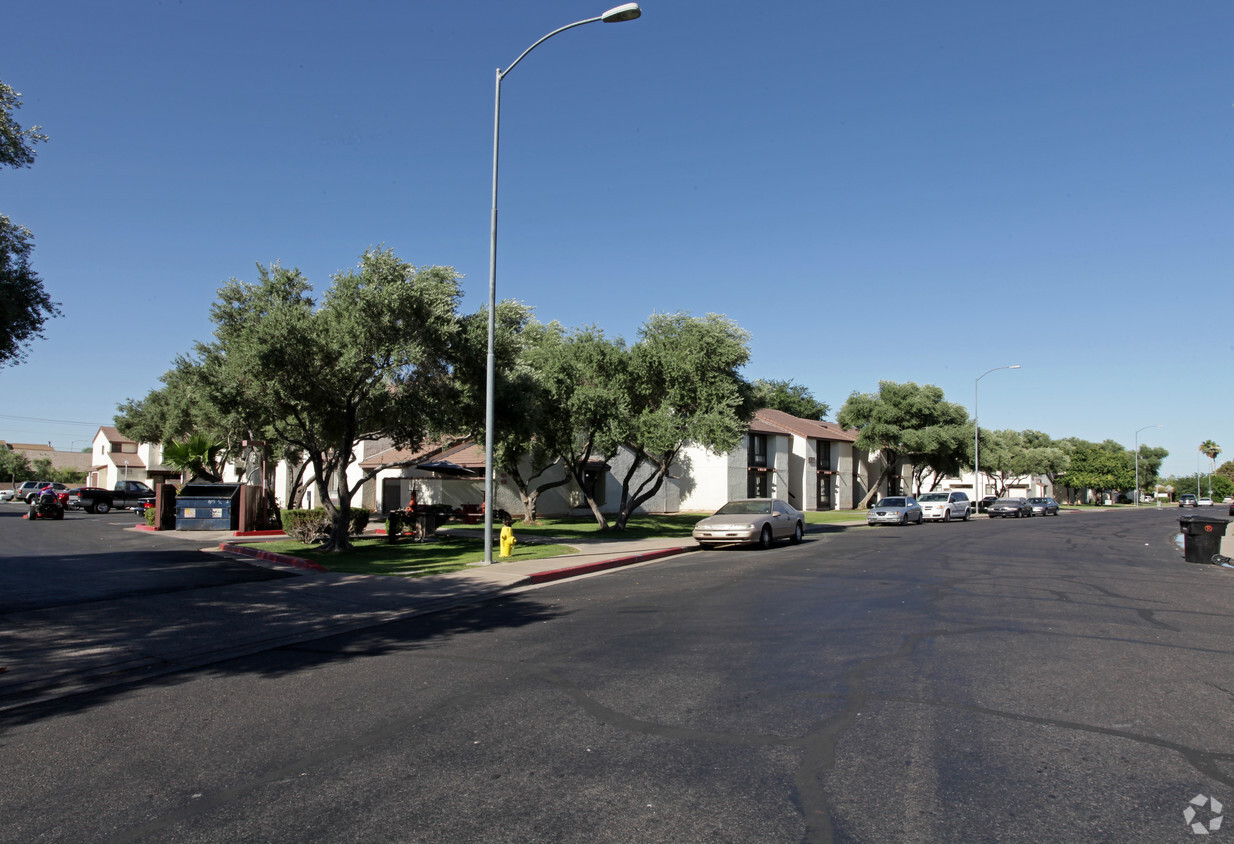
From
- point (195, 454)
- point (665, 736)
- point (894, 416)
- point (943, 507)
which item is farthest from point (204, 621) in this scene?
point (894, 416)


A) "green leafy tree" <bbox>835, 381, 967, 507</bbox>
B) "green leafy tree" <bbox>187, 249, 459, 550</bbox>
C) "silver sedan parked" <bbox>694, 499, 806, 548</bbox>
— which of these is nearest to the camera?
"green leafy tree" <bbox>187, 249, 459, 550</bbox>

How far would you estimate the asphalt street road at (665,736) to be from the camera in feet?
13.6

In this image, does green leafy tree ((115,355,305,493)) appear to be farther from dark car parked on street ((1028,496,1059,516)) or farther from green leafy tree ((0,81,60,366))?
dark car parked on street ((1028,496,1059,516))

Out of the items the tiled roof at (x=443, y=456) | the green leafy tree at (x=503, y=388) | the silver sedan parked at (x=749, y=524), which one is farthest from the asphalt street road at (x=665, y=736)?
the tiled roof at (x=443, y=456)

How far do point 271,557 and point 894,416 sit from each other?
44.4 m

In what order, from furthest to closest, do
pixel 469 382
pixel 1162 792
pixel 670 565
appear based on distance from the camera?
pixel 469 382 → pixel 670 565 → pixel 1162 792

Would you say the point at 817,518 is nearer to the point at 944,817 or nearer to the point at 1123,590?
the point at 1123,590

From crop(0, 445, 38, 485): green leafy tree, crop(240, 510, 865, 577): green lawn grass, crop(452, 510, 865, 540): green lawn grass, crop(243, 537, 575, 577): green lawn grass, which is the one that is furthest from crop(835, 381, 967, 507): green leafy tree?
crop(0, 445, 38, 485): green leafy tree

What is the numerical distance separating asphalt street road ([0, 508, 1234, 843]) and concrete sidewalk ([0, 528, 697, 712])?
0.69m

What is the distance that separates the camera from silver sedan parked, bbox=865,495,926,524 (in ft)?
122

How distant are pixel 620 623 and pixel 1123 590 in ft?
29.5

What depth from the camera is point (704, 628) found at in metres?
9.58

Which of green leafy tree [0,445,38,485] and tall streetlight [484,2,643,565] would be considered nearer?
tall streetlight [484,2,643,565]

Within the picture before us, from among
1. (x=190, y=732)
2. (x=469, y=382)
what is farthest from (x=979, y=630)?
(x=469, y=382)
